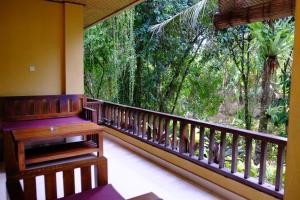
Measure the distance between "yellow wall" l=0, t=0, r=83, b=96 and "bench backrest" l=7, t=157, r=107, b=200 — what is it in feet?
9.51

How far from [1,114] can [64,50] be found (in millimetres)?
1431

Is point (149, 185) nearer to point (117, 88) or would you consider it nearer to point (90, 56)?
point (117, 88)

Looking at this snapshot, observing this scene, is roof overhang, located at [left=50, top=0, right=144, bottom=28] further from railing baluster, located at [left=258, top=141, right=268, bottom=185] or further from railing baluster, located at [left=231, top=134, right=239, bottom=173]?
railing baluster, located at [left=258, top=141, right=268, bottom=185]

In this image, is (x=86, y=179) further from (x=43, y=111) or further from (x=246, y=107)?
(x=246, y=107)

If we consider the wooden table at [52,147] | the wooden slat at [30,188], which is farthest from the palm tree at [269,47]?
the wooden slat at [30,188]

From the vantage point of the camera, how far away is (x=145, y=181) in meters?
2.98

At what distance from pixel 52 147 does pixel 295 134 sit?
2.88m

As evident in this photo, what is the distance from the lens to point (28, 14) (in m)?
4.03

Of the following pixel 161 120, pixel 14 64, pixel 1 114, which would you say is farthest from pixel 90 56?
pixel 161 120

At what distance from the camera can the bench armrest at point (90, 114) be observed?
13.1ft

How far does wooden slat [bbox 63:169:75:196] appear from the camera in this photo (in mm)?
1663

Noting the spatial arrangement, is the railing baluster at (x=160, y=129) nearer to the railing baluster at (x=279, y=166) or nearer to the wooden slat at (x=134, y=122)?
the wooden slat at (x=134, y=122)

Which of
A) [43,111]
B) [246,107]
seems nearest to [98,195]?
[43,111]

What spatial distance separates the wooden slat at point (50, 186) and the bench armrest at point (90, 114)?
2.40 metres
